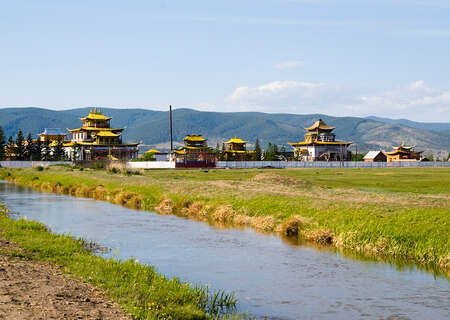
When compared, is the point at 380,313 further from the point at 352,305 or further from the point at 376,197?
the point at 376,197

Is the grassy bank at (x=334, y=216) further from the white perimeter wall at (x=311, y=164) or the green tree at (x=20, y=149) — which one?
the green tree at (x=20, y=149)

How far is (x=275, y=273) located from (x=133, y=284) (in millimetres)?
7288

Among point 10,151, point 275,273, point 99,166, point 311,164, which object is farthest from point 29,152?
point 275,273

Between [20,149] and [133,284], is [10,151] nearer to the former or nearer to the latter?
[20,149]

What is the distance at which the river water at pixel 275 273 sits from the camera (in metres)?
17.7

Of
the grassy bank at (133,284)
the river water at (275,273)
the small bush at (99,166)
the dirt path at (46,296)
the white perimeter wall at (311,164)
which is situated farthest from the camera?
the white perimeter wall at (311,164)

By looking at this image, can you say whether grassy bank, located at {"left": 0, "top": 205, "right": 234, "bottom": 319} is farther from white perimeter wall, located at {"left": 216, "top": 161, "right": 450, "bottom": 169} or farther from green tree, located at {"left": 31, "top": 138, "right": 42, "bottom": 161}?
green tree, located at {"left": 31, "top": 138, "right": 42, "bottom": 161}

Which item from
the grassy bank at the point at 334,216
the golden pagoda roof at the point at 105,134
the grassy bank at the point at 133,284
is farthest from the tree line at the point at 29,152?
the grassy bank at the point at 133,284

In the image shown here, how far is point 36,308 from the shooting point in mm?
13492

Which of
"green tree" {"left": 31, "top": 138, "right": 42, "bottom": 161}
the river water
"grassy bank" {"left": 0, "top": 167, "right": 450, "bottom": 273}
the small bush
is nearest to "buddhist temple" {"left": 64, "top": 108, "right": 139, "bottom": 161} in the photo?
"green tree" {"left": 31, "top": 138, "right": 42, "bottom": 161}

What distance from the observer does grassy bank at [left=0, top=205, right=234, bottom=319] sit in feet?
48.1

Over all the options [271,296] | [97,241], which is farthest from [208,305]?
[97,241]

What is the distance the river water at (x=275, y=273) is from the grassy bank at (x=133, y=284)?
6.10 feet

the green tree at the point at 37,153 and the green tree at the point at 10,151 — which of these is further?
the green tree at the point at 10,151
